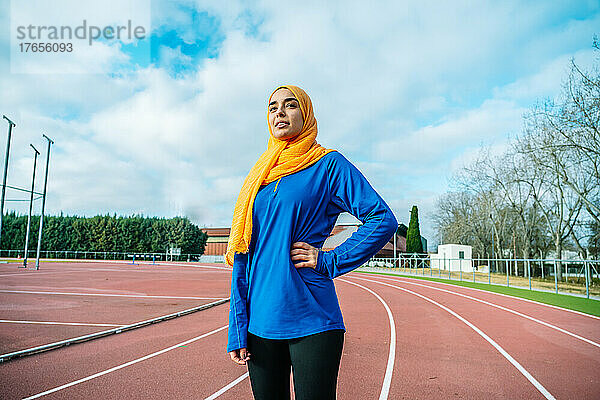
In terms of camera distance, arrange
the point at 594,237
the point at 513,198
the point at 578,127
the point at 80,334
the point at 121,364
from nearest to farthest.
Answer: the point at 121,364, the point at 80,334, the point at 578,127, the point at 594,237, the point at 513,198

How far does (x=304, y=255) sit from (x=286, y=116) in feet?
1.93

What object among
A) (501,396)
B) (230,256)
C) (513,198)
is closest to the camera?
(230,256)

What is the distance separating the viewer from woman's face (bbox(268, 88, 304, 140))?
171 centimetres

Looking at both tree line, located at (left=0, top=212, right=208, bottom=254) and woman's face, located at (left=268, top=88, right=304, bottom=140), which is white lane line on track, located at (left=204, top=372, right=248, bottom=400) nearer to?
woman's face, located at (left=268, top=88, right=304, bottom=140)

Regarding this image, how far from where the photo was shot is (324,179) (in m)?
1.61

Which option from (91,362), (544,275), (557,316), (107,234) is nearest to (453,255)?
(544,275)

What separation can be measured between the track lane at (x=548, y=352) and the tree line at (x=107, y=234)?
45.2 meters

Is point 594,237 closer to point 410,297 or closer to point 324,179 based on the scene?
point 410,297

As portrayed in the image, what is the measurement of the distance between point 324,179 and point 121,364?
4.86m

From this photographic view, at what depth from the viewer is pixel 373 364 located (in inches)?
218

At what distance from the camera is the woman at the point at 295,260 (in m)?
1.48

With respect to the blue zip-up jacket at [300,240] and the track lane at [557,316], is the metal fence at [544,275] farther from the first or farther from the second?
the blue zip-up jacket at [300,240]

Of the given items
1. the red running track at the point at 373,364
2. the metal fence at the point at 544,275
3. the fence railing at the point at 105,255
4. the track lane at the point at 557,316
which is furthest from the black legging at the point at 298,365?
the fence railing at the point at 105,255

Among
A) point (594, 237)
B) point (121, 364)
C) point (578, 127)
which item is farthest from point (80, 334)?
point (594, 237)
